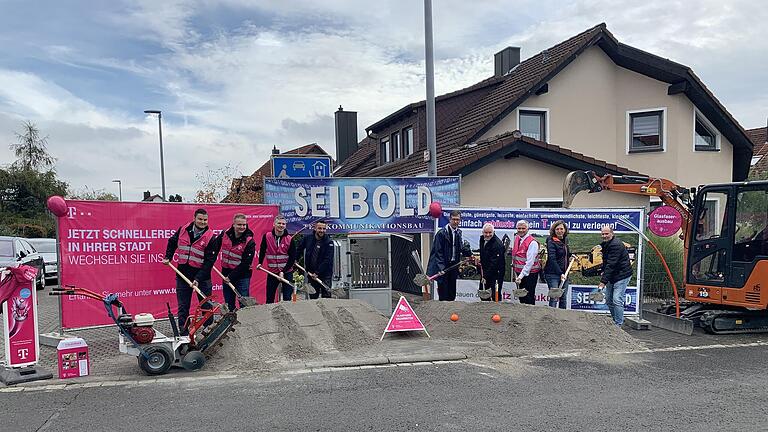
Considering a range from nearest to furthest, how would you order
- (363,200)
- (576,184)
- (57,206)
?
(57,206) → (576,184) → (363,200)

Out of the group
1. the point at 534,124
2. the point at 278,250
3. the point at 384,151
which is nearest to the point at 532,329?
the point at 278,250

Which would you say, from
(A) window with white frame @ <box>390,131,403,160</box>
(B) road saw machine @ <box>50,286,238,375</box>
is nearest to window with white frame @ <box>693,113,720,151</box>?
(A) window with white frame @ <box>390,131,403,160</box>

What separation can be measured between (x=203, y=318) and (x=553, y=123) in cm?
1408

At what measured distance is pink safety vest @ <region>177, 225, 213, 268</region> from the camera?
29.4 ft

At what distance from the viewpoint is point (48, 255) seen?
21016 millimetres

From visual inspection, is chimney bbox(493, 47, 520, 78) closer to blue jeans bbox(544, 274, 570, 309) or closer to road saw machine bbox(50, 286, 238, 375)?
blue jeans bbox(544, 274, 570, 309)

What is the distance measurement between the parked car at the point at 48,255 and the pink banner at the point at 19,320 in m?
13.9

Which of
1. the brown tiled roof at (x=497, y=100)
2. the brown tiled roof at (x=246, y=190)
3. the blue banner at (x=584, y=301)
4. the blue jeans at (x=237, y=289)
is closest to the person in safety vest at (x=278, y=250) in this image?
the blue jeans at (x=237, y=289)

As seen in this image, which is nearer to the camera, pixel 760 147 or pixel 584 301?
pixel 584 301

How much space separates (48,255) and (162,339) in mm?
16148

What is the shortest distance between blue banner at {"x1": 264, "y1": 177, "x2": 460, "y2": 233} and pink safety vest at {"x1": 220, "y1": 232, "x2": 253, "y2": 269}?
82.9 inches

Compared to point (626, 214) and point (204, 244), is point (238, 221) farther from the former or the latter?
point (626, 214)

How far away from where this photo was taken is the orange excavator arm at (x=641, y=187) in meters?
10.6

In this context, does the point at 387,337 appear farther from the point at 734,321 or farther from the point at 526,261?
the point at 734,321
